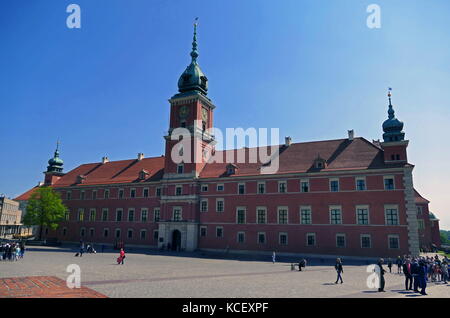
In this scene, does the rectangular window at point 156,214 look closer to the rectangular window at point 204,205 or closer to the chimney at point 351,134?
the rectangular window at point 204,205

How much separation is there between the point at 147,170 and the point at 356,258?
3578 cm

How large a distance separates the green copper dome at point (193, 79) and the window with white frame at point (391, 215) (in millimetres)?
31949

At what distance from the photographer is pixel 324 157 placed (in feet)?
128

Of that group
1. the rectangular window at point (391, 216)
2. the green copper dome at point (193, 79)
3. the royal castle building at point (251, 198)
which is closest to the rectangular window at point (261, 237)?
the royal castle building at point (251, 198)

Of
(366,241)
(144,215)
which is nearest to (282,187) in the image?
(366,241)

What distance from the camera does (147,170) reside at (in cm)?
5328

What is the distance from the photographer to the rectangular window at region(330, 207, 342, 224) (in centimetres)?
3506

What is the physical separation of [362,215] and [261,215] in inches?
475

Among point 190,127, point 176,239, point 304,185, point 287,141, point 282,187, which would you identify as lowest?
point 176,239

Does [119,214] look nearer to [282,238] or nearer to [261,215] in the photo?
[261,215]
